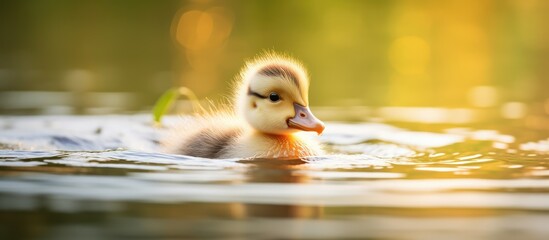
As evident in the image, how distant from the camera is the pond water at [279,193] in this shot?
489cm

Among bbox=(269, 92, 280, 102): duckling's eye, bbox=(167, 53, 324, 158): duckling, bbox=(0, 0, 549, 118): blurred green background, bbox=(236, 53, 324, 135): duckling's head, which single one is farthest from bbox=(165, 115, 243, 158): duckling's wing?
bbox=(0, 0, 549, 118): blurred green background

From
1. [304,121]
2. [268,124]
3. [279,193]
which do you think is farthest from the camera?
[268,124]

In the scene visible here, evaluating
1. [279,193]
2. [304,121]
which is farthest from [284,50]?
[279,193]

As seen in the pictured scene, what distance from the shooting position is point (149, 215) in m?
5.19

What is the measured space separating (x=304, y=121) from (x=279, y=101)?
0.87 feet

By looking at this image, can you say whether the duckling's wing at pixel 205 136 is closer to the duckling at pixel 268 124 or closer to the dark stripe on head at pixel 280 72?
the duckling at pixel 268 124

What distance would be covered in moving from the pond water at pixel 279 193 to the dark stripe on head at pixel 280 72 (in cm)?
67

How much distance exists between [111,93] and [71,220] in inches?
415

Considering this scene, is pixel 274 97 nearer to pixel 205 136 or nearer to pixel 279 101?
pixel 279 101

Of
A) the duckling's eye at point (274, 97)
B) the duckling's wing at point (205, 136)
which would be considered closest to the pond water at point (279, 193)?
the duckling's wing at point (205, 136)

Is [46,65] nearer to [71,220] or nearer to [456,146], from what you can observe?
[456,146]

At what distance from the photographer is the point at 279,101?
8000 mm

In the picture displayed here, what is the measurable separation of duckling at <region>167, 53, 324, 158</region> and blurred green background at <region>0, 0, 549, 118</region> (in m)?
4.35

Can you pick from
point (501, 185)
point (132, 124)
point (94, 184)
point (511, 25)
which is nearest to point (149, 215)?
point (94, 184)
